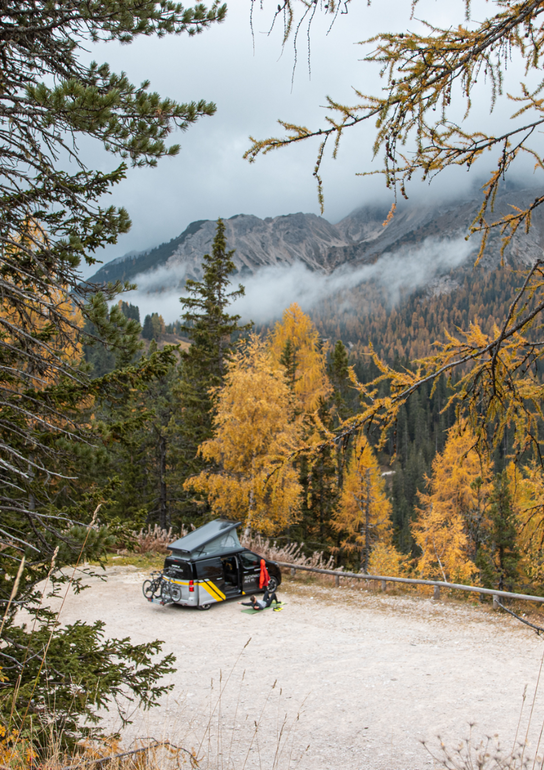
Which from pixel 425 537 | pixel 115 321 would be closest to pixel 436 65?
pixel 115 321

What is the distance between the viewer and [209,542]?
1178cm

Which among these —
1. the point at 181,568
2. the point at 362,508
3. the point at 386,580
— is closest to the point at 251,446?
the point at 386,580

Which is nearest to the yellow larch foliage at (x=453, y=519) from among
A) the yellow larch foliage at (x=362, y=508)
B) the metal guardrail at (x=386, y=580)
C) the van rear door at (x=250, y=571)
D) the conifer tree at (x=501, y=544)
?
the conifer tree at (x=501, y=544)

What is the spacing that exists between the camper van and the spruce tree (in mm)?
10845

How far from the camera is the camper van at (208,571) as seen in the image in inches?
454

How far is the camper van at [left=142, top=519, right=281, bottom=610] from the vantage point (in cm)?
1153

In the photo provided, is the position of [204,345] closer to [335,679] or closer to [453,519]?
[453,519]

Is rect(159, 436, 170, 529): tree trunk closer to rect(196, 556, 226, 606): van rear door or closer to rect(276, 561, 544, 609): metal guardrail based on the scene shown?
rect(276, 561, 544, 609): metal guardrail

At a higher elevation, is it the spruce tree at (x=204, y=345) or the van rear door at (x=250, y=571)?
the spruce tree at (x=204, y=345)

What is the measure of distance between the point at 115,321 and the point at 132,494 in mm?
22573

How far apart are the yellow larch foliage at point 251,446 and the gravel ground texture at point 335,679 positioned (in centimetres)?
559

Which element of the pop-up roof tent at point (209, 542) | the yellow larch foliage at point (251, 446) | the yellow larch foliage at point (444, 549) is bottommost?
the yellow larch foliage at point (444, 549)

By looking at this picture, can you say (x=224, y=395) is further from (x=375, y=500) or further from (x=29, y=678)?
(x=29, y=678)

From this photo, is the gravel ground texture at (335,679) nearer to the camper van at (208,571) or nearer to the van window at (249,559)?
the camper van at (208,571)
